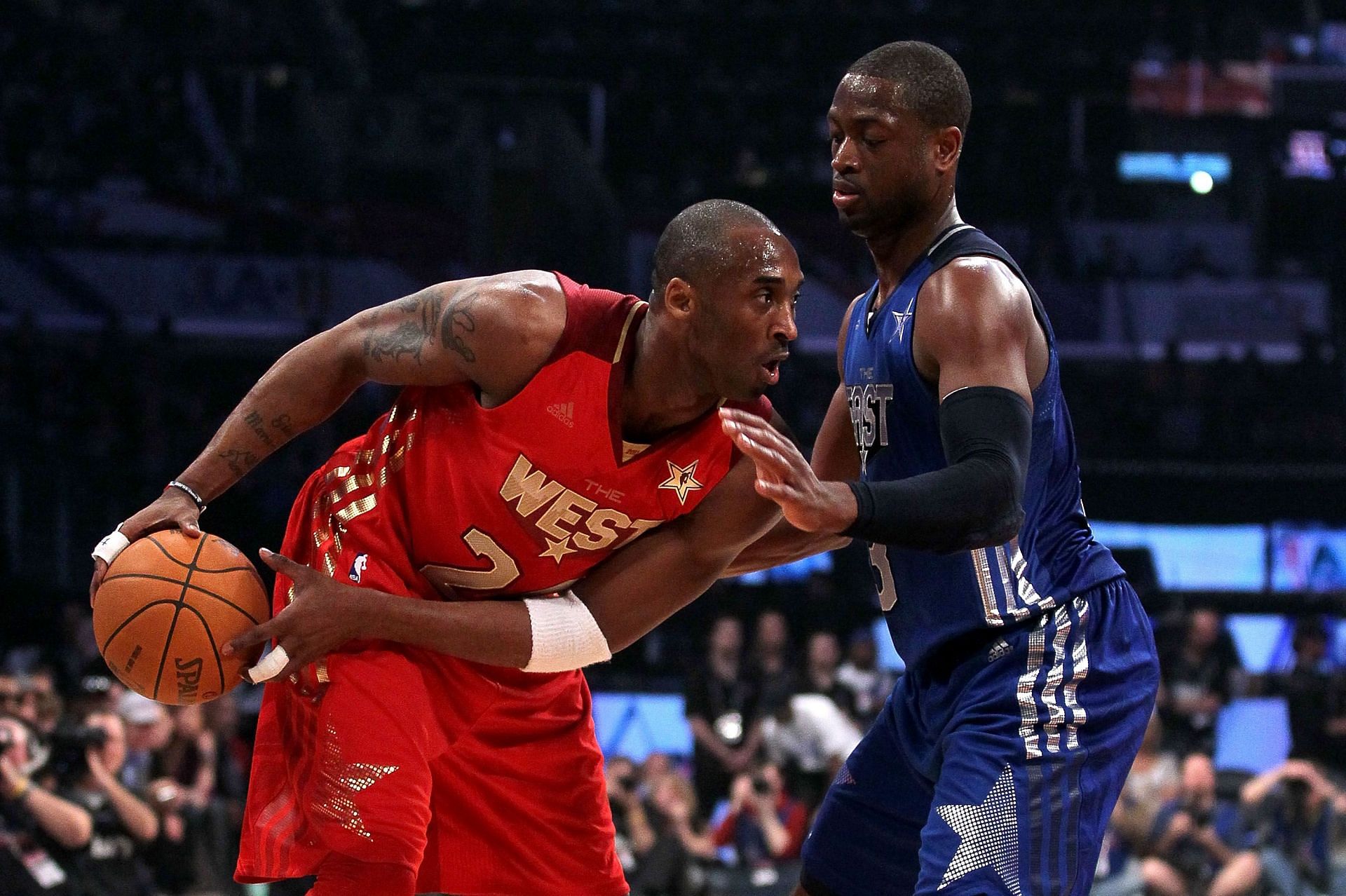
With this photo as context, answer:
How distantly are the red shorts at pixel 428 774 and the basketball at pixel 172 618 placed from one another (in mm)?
233

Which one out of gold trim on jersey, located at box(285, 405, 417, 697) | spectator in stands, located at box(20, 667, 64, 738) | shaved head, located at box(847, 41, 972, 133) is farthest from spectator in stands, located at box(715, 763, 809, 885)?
shaved head, located at box(847, 41, 972, 133)

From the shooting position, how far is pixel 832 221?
16.2 meters

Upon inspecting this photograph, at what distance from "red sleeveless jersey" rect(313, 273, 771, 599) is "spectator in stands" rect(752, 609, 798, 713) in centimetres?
632

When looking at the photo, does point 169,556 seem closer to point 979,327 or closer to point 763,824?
point 979,327

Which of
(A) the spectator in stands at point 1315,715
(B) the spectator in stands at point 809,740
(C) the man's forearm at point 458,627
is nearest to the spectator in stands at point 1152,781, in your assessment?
(A) the spectator in stands at point 1315,715

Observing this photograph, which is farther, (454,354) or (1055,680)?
(454,354)

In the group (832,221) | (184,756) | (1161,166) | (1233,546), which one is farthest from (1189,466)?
(184,756)

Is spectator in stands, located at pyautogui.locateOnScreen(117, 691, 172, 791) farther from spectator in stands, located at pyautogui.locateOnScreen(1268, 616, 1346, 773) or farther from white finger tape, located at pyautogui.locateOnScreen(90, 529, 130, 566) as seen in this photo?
spectator in stands, located at pyautogui.locateOnScreen(1268, 616, 1346, 773)

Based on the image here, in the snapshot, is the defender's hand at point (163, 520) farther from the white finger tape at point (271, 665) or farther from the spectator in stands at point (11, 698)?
the spectator in stands at point (11, 698)

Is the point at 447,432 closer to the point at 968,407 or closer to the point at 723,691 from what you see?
the point at 968,407

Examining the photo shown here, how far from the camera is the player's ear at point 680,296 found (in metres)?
3.54

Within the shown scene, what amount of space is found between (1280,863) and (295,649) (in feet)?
22.0

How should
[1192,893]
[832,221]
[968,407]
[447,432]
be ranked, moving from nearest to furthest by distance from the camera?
[968,407]
[447,432]
[1192,893]
[832,221]

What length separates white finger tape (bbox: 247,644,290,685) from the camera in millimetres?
3502
